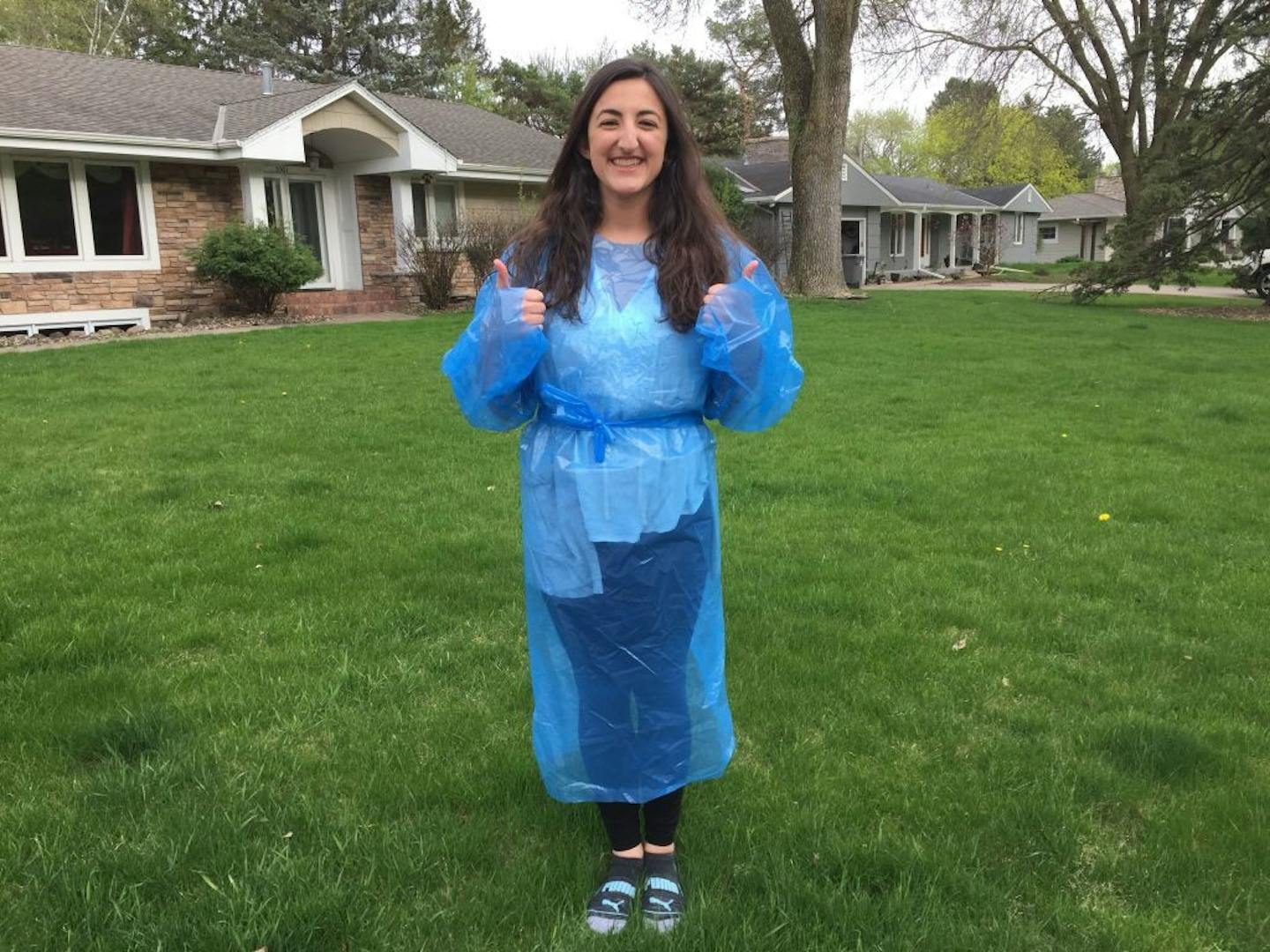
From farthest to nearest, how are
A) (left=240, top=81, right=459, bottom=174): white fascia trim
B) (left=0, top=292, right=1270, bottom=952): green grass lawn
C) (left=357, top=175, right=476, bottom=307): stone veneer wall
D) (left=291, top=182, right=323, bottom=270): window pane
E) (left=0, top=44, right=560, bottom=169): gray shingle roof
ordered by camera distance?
1. (left=357, top=175, right=476, bottom=307): stone veneer wall
2. (left=291, top=182, right=323, bottom=270): window pane
3. (left=240, top=81, right=459, bottom=174): white fascia trim
4. (left=0, top=44, right=560, bottom=169): gray shingle roof
5. (left=0, top=292, right=1270, bottom=952): green grass lawn

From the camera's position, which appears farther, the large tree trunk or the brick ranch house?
the large tree trunk

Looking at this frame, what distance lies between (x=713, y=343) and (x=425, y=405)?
6119 mm

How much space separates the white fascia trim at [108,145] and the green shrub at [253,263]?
43.9 inches

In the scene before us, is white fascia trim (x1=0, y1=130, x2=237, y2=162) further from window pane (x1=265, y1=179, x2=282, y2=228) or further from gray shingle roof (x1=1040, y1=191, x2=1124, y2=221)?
gray shingle roof (x1=1040, y1=191, x2=1124, y2=221)

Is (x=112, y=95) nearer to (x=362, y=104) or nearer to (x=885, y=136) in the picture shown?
(x=362, y=104)

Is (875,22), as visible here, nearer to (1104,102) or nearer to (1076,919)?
(1104,102)

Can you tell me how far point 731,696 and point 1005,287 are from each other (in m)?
25.3

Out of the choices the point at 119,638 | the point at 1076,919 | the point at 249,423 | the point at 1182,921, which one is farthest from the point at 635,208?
the point at 249,423

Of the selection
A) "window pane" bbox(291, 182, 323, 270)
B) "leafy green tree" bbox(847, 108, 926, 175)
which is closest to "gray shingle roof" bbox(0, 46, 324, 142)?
"window pane" bbox(291, 182, 323, 270)

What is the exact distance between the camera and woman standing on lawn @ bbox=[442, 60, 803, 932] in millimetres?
1900

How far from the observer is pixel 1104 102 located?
2245 cm

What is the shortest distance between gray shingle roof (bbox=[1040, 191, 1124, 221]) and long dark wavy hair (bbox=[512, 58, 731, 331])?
46856 millimetres

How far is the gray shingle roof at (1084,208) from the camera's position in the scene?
4381 cm

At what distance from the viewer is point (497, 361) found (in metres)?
1.89
